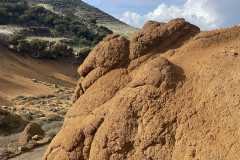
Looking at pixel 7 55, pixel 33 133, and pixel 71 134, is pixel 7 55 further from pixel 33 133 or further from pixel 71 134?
pixel 71 134

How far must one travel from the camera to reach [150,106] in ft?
13.3

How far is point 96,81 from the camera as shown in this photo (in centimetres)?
525

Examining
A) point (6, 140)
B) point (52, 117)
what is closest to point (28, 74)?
point (52, 117)

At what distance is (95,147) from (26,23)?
4790 cm

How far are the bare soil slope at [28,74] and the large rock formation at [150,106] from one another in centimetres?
1635

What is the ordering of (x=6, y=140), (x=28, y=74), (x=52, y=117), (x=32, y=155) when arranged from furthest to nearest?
(x=28, y=74) < (x=52, y=117) < (x=6, y=140) < (x=32, y=155)

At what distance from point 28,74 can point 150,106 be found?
27132 mm

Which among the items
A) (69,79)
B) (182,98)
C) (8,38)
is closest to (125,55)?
(182,98)

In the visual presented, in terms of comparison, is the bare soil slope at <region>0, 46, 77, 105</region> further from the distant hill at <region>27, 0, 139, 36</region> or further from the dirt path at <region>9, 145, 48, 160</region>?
the distant hill at <region>27, 0, 139, 36</region>

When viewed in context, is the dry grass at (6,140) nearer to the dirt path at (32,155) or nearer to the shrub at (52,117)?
the dirt path at (32,155)

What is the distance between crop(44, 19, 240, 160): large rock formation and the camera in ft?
11.7

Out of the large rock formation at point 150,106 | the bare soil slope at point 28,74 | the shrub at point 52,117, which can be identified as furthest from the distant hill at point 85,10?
the large rock formation at point 150,106

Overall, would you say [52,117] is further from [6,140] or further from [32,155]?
[32,155]

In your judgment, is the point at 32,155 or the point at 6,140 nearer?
the point at 32,155
